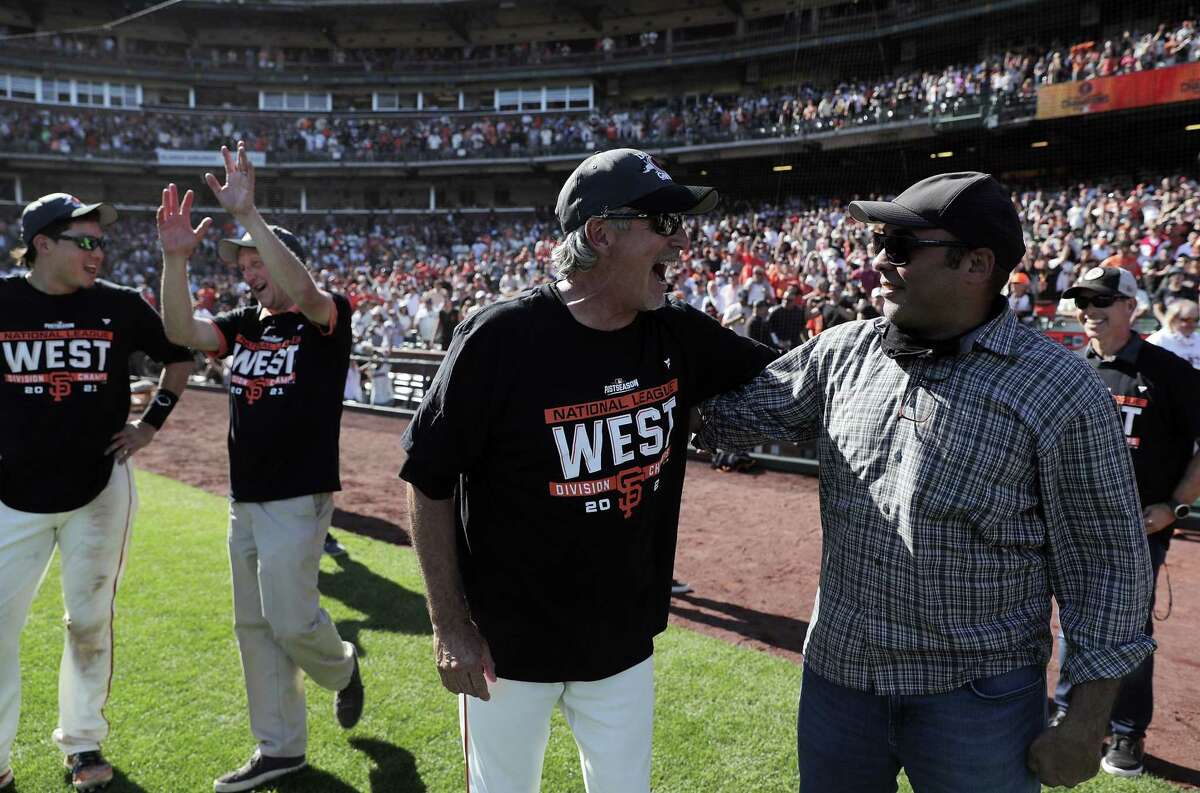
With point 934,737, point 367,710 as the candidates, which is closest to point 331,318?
point 367,710

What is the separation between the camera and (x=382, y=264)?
3316cm

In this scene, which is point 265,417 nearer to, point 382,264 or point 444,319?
point 444,319

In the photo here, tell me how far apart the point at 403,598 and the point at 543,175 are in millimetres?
33148

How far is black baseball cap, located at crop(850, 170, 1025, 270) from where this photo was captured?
1.89 meters

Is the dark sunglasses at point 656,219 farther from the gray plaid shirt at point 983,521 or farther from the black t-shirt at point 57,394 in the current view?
the black t-shirt at point 57,394

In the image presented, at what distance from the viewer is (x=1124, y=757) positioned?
350 cm

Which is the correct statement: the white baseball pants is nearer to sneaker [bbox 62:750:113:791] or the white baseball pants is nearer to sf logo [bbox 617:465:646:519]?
sf logo [bbox 617:465:646:519]

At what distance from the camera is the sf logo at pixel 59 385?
3.45 m

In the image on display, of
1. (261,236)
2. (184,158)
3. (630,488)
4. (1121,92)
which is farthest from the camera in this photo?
(184,158)

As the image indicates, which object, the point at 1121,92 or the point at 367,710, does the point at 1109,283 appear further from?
the point at 1121,92

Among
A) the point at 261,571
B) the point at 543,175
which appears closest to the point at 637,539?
the point at 261,571

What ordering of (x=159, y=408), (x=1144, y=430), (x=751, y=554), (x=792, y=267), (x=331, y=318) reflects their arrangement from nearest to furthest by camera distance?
(x=331, y=318), (x=1144, y=430), (x=159, y=408), (x=751, y=554), (x=792, y=267)

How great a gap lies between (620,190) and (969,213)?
2.64 ft

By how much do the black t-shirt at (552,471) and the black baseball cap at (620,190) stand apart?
0.23 metres
